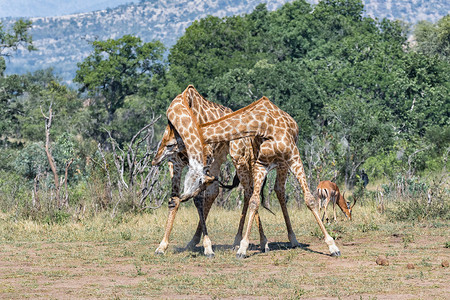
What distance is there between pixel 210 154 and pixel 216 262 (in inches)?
74.3

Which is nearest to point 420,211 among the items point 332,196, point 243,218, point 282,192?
point 332,196

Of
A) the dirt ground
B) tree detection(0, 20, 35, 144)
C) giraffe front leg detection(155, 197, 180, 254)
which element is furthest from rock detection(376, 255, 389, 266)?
tree detection(0, 20, 35, 144)

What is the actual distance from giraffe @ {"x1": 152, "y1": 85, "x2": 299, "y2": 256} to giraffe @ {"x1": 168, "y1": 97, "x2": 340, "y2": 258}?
50 centimetres

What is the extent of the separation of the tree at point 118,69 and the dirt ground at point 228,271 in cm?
3913

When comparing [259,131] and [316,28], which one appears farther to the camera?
[316,28]

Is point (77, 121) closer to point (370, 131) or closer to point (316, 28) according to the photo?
point (316, 28)

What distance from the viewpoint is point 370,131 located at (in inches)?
905

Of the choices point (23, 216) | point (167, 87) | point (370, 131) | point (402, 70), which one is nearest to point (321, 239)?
point (23, 216)

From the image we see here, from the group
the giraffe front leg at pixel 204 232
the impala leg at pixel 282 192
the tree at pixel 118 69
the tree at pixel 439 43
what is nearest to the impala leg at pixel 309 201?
the impala leg at pixel 282 192

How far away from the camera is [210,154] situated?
10297mm

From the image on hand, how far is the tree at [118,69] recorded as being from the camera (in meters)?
49.6

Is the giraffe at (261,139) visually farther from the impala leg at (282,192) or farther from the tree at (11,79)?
the tree at (11,79)

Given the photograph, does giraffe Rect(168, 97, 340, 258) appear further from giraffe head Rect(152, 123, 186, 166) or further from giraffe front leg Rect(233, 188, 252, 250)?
giraffe front leg Rect(233, 188, 252, 250)

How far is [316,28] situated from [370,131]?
28716mm
